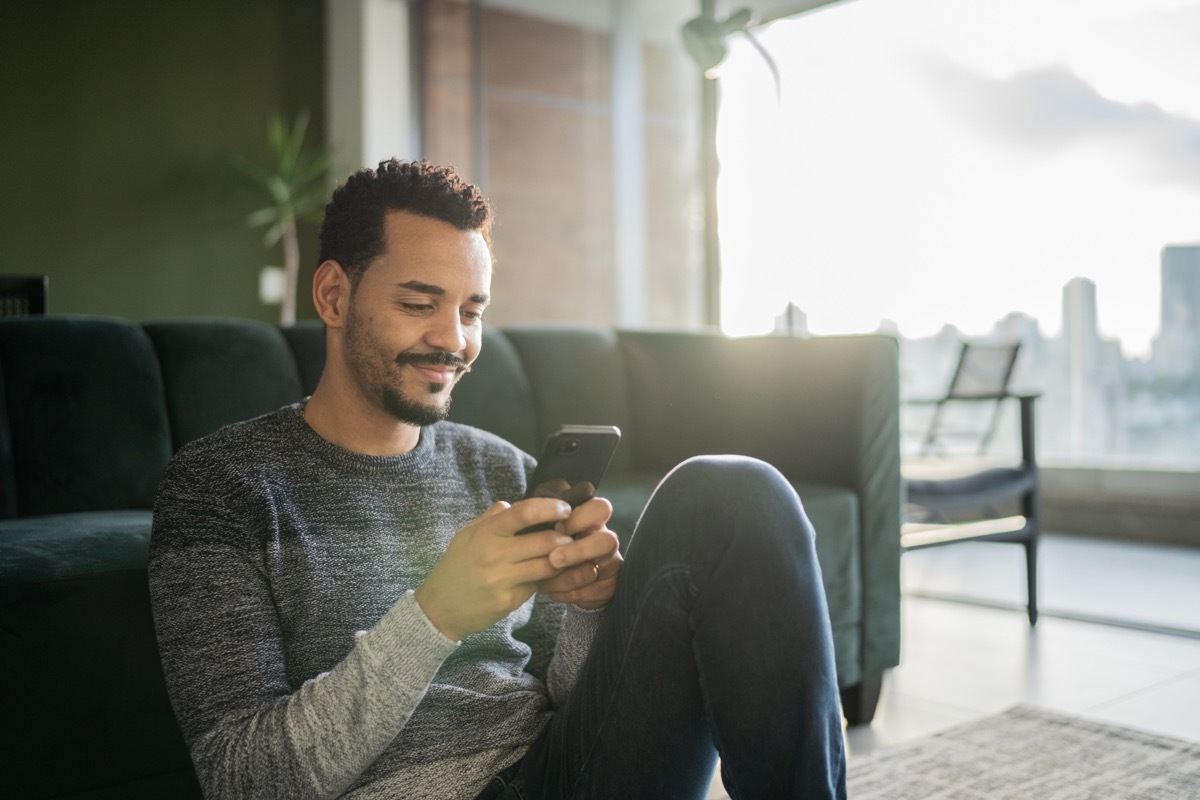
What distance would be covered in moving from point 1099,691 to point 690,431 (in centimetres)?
116

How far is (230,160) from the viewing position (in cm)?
535

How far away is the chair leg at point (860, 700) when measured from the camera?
7.08ft

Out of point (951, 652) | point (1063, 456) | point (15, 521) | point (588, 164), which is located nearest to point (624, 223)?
point (588, 164)

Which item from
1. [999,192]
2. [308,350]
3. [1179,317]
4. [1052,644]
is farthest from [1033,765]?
[999,192]

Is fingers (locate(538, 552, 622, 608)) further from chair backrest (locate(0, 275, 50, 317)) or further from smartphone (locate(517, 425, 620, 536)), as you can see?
chair backrest (locate(0, 275, 50, 317))

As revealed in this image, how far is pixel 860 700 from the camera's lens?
2.16m

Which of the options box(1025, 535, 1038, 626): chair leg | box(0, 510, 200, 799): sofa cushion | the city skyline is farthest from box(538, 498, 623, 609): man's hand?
the city skyline

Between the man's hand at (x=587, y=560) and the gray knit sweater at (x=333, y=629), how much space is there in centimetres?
10

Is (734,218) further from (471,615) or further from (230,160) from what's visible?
(471,615)

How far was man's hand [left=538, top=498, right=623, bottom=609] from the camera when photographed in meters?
0.89

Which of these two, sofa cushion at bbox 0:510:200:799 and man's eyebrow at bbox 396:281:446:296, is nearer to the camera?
man's eyebrow at bbox 396:281:446:296

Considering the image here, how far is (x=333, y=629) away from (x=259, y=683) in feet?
0.42

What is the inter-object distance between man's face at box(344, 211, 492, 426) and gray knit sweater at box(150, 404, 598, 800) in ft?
0.32

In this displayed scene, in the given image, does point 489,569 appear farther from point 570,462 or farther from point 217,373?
point 217,373
